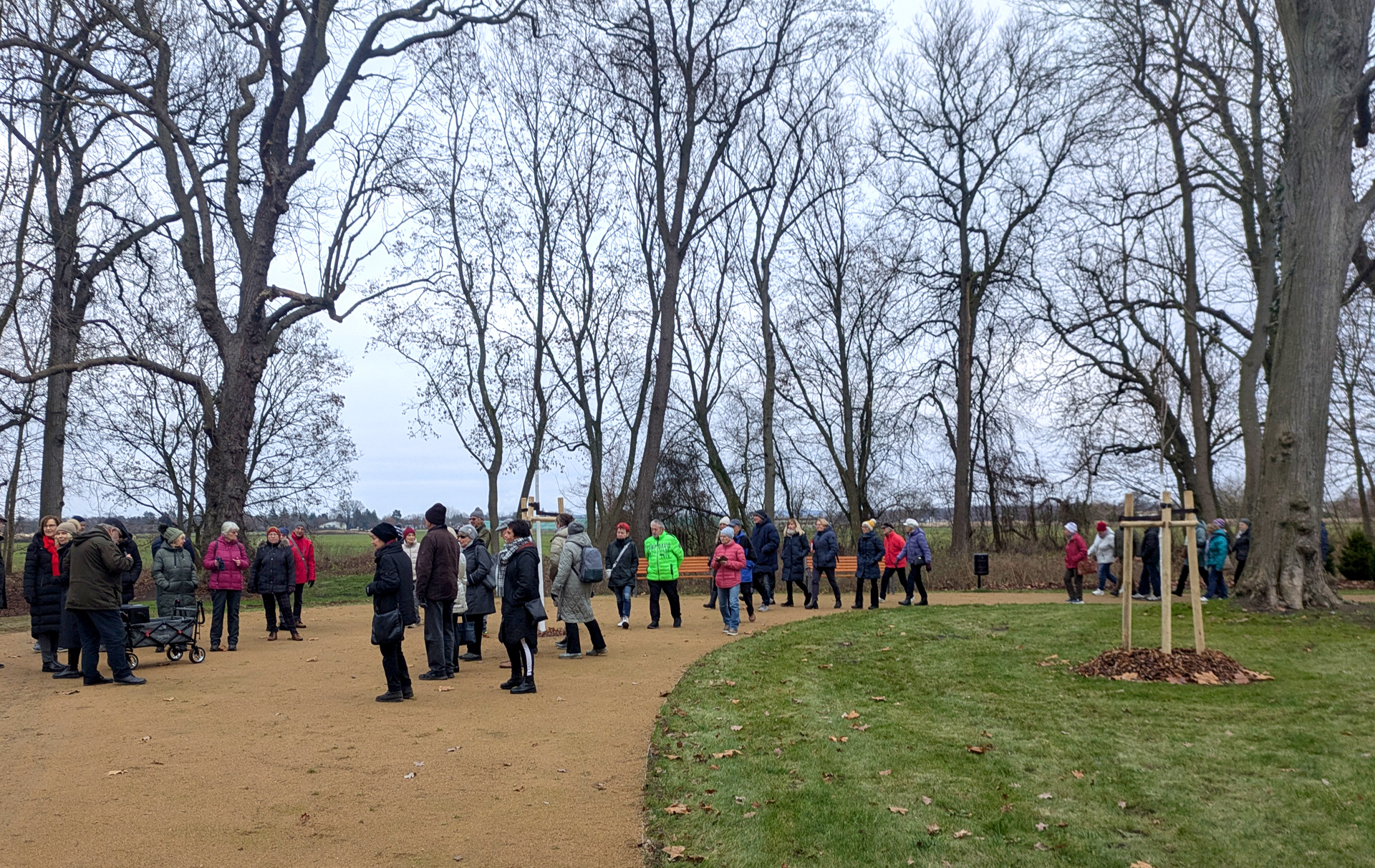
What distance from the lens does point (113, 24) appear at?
62.3ft

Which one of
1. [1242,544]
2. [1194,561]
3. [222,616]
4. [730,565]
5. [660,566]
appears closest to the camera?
[1194,561]

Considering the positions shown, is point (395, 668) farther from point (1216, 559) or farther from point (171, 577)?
point (1216, 559)

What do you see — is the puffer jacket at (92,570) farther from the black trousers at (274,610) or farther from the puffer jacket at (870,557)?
the puffer jacket at (870,557)

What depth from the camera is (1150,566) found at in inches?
802

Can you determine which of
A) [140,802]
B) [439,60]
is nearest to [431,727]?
[140,802]

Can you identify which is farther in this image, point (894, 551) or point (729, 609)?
point (894, 551)

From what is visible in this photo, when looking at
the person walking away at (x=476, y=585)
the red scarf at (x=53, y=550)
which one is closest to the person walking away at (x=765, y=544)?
the person walking away at (x=476, y=585)

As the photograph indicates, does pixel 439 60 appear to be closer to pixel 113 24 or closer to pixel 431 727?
pixel 113 24

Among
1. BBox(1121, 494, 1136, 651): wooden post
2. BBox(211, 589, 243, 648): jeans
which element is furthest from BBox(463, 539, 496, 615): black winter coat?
BBox(1121, 494, 1136, 651): wooden post

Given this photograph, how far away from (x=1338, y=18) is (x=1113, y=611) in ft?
32.8

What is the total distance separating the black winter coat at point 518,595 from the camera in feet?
31.9

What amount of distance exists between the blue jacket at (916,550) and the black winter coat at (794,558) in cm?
202

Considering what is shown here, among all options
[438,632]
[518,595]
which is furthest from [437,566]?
[518,595]

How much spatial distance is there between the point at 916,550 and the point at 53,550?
14.1m
